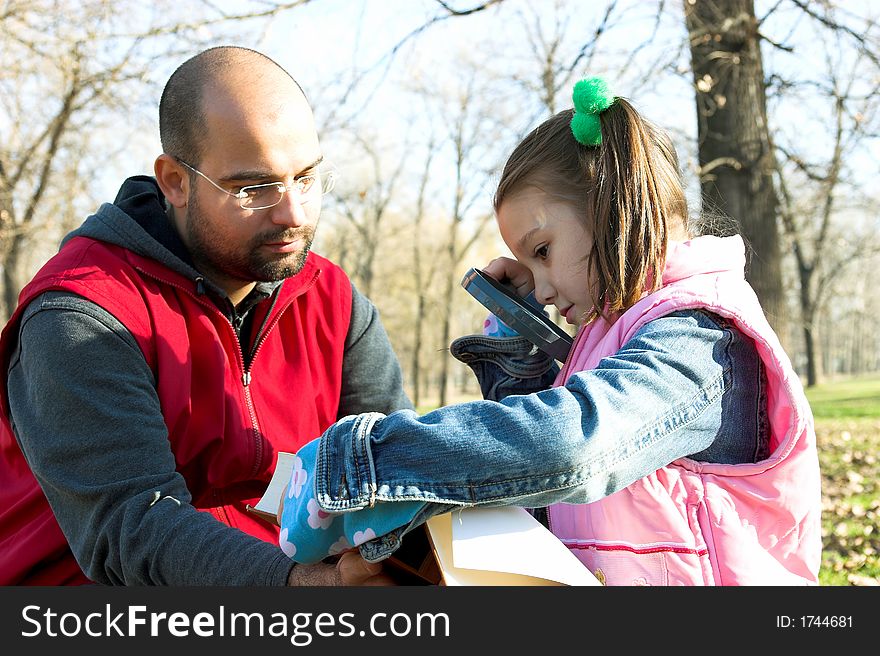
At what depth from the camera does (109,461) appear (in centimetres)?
219

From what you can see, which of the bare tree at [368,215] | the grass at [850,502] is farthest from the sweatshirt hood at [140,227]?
the bare tree at [368,215]

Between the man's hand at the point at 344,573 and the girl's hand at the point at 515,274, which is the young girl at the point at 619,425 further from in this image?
the girl's hand at the point at 515,274

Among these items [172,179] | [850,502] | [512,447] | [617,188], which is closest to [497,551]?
[512,447]

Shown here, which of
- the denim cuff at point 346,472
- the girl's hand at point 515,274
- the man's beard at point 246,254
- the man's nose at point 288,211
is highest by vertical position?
the man's nose at point 288,211

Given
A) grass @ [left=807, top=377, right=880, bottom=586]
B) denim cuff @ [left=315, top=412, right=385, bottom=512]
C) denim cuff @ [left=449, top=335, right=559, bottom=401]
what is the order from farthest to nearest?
grass @ [left=807, top=377, right=880, bottom=586], denim cuff @ [left=449, top=335, right=559, bottom=401], denim cuff @ [left=315, top=412, right=385, bottom=512]

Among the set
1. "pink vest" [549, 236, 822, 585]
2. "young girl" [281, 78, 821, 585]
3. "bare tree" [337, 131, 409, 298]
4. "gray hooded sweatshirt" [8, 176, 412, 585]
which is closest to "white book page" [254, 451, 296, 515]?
"gray hooded sweatshirt" [8, 176, 412, 585]

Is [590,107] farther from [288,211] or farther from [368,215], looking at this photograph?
[368,215]

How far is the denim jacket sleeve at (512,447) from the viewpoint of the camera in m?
1.56

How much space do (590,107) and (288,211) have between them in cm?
99

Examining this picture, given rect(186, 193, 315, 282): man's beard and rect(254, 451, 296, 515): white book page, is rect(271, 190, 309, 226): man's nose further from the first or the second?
rect(254, 451, 296, 515): white book page

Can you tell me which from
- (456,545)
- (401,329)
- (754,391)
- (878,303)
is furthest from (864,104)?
(878,303)

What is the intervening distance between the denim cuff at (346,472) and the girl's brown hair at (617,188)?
0.81 m

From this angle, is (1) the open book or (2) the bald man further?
(2) the bald man

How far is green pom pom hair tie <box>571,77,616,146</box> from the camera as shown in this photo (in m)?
2.21
